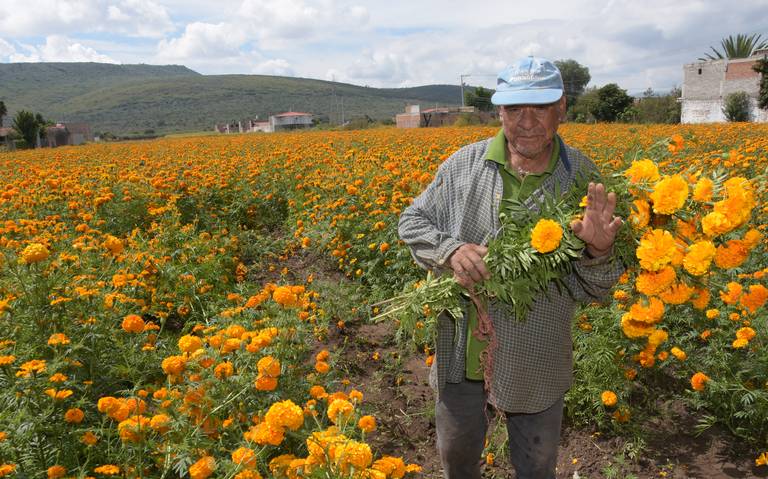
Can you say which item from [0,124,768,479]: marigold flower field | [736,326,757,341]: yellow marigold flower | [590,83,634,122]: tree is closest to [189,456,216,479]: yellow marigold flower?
[0,124,768,479]: marigold flower field

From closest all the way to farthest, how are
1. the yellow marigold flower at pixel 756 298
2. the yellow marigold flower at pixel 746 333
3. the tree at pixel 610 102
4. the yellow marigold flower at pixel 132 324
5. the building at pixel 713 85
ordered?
1. the yellow marigold flower at pixel 132 324
2. the yellow marigold flower at pixel 756 298
3. the yellow marigold flower at pixel 746 333
4. the building at pixel 713 85
5. the tree at pixel 610 102

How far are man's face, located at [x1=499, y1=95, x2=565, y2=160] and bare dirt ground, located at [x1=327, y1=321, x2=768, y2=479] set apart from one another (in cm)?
170

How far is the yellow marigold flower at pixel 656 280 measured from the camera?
1546 mm

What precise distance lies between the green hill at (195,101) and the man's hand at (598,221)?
297 ft

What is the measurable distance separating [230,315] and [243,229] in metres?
4.27

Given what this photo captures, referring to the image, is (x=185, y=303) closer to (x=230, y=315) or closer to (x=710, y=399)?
(x=230, y=315)

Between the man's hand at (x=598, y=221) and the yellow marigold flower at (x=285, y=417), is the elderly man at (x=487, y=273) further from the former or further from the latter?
the yellow marigold flower at (x=285, y=417)

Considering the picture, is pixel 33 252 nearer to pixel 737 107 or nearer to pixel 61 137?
pixel 737 107

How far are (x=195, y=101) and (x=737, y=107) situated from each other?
110 meters

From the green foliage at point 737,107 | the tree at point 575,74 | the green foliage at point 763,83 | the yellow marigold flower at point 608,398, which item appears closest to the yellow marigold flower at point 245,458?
the yellow marigold flower at point 608,398

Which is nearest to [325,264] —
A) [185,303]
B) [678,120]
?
[185,303]

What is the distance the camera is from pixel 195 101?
120 meters

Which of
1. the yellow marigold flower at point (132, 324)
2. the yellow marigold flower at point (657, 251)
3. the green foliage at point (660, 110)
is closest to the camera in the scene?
the yellow marigold flower at point (657, 251)

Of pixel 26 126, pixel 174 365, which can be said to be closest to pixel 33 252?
pixel 174 365
